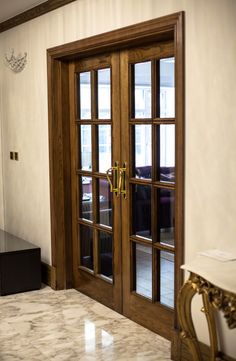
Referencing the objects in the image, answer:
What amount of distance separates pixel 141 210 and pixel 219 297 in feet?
4.55

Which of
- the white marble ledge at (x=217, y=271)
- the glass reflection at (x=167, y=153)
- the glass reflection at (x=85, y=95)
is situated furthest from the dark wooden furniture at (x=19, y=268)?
the white marble ledge at (x=217, y=271)

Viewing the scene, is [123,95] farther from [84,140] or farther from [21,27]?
[21,27]

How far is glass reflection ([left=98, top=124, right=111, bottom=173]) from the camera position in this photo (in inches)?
161

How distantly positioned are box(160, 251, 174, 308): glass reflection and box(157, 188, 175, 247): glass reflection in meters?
0.10

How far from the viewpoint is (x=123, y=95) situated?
385 cm

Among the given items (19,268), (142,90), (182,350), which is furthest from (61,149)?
(182,350)

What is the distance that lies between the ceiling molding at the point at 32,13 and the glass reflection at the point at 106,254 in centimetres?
181

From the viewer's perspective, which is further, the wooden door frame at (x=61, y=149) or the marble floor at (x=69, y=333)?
the wooden door frame at (x=61, y=149)

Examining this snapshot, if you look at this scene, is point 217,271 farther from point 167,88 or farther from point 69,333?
point 69,333

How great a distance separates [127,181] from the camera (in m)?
3.87

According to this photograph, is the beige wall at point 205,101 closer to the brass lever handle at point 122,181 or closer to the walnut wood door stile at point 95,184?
the walnut wood door stile at point 95,184

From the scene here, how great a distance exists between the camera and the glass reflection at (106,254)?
4.18 m

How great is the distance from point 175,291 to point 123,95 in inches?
55.4

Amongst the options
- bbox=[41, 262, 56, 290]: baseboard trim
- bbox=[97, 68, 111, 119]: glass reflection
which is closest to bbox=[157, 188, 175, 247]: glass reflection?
bbox=[97, 68, 111, 119]: glass reflection
